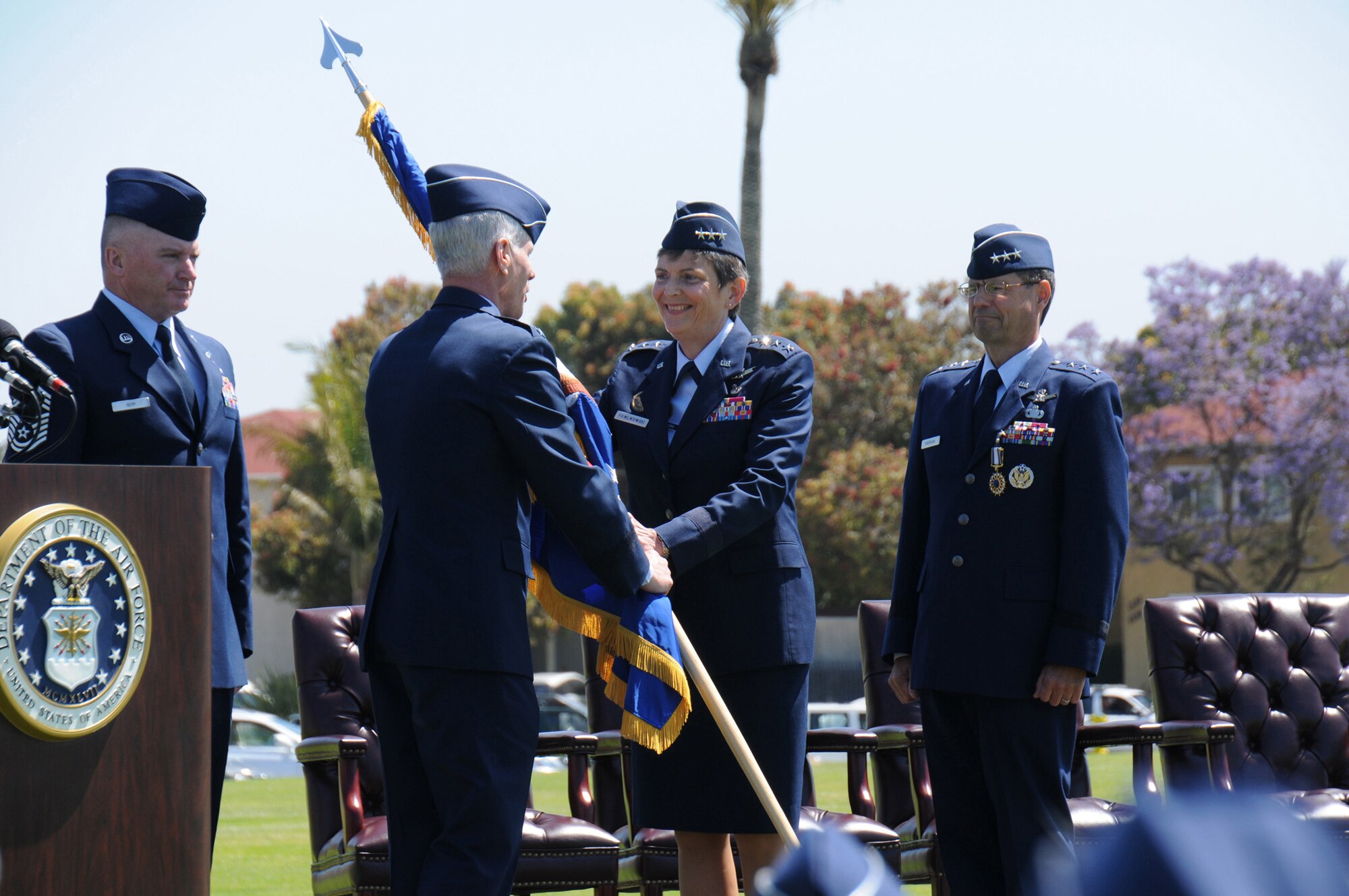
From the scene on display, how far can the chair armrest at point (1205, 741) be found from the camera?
4.42m

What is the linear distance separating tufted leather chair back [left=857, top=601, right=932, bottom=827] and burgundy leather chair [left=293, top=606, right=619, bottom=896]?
981 mm

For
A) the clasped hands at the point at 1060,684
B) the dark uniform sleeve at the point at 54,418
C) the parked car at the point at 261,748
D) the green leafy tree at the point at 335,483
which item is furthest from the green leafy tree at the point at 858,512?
the dark uniform sleeve at the point at 54,418

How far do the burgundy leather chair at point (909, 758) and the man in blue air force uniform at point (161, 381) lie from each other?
2026 millimetres

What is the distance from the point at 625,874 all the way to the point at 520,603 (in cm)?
151

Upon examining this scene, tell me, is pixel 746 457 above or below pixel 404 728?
above

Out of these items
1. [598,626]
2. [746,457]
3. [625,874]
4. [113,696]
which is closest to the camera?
[113,696]

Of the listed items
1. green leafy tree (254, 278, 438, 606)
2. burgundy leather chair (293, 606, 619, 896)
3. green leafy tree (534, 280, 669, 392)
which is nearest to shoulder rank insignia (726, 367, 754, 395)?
burgundy leather chair (293, 606, 619, 896)

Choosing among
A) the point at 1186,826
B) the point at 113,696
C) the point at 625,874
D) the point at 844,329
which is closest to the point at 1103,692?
the point at 844,329

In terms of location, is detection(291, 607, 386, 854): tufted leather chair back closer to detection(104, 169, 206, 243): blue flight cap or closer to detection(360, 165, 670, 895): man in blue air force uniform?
detection(104, 169, 206, 243): blue flight cap

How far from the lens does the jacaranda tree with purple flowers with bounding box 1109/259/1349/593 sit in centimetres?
2483

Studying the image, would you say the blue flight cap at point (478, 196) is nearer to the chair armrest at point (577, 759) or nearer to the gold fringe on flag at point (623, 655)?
the gold fringe on flag at point (623, 655)

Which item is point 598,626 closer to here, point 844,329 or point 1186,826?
point 1186,826

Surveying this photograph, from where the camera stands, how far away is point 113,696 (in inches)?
107

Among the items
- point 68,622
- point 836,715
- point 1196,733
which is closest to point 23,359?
point 68,622
